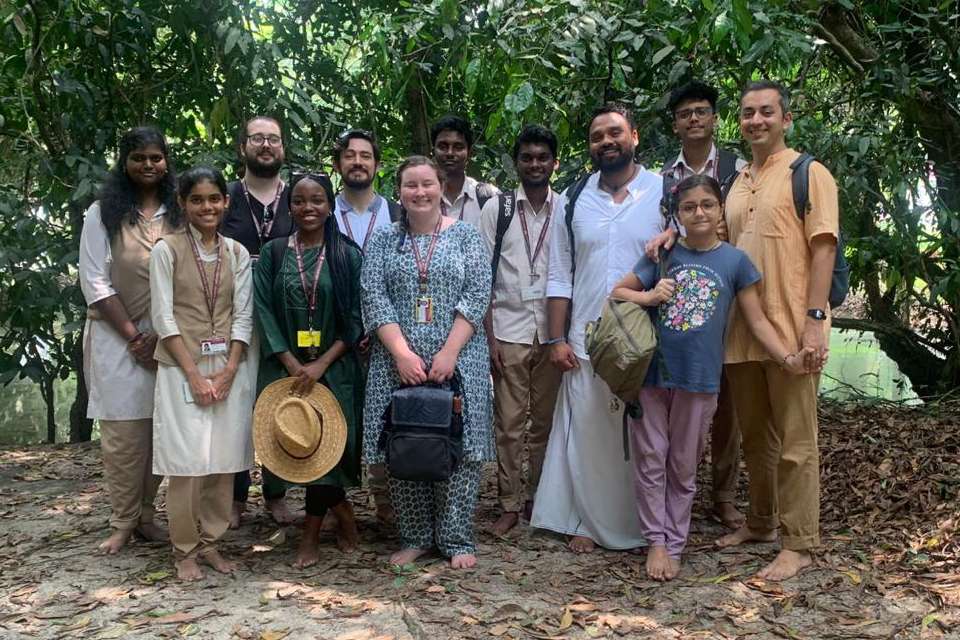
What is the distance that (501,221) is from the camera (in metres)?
4.26

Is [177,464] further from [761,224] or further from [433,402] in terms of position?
[761,224]

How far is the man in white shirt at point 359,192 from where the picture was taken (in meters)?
4.21

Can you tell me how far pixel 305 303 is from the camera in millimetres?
3762

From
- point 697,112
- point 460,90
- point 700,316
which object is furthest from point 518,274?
point 460,90

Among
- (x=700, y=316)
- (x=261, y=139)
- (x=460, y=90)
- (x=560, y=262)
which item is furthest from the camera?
(x=460, y=90)

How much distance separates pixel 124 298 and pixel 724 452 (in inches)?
117

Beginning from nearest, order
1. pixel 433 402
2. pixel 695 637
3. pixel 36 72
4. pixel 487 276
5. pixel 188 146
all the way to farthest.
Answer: pixel 695 637, pixel 433 402, pixel 487 276, pixel 36 72, pixel 188 146

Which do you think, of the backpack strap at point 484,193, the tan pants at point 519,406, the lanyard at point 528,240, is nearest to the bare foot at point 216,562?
the tan pants at point 519,406

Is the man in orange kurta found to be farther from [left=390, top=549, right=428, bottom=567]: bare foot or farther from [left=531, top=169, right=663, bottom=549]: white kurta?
[left=390, top=549, right=428, bottom=567]: bare foot

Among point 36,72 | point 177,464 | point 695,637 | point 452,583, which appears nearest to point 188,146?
point 36,72

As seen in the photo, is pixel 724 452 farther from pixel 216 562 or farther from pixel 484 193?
pixel 216 562

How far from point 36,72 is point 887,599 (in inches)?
219

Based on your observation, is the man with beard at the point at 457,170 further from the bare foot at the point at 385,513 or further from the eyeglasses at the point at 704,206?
the bare foot at the point at 385,513

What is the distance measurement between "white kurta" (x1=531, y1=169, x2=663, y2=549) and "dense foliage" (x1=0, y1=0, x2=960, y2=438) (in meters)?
0.64
